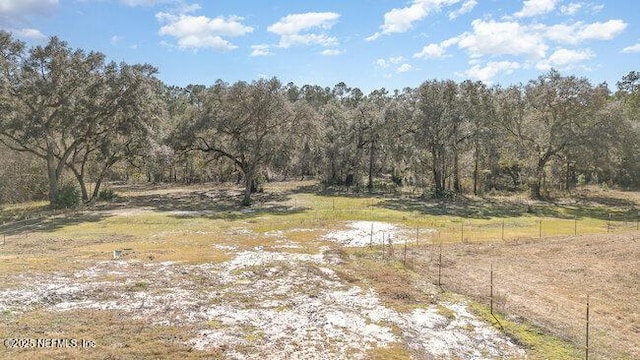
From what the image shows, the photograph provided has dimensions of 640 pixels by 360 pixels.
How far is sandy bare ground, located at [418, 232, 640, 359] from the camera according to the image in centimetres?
1590

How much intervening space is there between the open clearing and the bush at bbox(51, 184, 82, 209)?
834 centimetres

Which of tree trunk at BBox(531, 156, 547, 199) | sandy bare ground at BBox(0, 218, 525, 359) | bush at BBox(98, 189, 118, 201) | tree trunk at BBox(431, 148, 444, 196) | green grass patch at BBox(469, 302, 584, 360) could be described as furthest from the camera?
tree trunk at BBox(431, 148, 444, 196)

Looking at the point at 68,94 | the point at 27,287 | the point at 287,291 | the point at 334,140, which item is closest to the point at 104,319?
the point at 27,287

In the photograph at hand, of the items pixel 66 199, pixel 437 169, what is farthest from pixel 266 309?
pixel 437 169

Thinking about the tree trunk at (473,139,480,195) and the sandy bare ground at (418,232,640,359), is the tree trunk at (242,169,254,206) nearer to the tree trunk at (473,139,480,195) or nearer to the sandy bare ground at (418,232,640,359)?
the sandy bare ground at (418,232,640,359)

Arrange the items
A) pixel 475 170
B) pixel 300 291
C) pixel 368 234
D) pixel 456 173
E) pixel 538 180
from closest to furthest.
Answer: pixel 300 291, pixel 368 234, pixel 538 180, pixel 456 173, pixel 475 170

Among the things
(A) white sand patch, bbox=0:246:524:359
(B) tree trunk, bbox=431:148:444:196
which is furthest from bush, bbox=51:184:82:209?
(B) tree trunk, bbox=431:148:444:196

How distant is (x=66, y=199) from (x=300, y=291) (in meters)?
34.3

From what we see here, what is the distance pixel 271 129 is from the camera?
165ft

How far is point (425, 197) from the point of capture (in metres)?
57.1

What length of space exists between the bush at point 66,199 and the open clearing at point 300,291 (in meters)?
8.34

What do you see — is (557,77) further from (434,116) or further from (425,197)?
(425,197)

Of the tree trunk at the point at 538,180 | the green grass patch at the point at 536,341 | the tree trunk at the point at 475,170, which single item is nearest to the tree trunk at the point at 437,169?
the tree trunk at the point at 475,170

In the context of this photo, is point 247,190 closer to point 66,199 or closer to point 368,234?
point 66,199
